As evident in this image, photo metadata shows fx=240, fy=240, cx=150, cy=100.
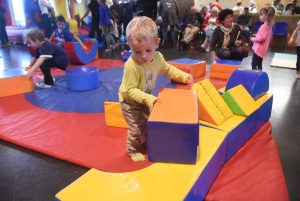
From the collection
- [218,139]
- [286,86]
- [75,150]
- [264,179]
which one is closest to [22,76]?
[75,150]

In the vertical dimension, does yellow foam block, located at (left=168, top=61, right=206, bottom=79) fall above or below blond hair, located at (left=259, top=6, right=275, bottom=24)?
below

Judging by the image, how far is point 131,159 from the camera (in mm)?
1808

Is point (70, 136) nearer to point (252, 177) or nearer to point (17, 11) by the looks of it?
point (252, 177)

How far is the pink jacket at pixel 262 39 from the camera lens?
12.6 feet

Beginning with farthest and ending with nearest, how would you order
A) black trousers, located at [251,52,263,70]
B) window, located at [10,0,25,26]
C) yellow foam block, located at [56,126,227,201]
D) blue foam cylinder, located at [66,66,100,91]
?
window, located at [10,0,25,26]
black trousers, located at [251,52,263,70]
blue foam cylinder, located at [66,66,100,91]
yellow foam block, located at [56,126,227,201]

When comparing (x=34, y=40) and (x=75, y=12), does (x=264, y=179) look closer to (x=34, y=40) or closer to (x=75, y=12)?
(x=34, y=40)

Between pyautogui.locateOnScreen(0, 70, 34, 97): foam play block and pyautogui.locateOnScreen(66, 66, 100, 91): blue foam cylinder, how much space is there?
0.56 metres

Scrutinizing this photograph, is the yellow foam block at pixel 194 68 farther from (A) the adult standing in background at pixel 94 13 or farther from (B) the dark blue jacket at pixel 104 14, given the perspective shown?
(A) the adult standing in background at pixel 94 13

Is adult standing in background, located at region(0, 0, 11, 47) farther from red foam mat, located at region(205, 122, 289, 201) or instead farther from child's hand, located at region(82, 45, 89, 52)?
red foam mat, located at region(205, 122, 289, 201)

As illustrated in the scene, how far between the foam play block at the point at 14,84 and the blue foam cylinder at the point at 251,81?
8.95ft

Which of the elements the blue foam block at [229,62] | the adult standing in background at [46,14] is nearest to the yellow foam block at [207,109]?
the blue foam block at [229,62]

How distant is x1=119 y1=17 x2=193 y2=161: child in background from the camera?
1464mm

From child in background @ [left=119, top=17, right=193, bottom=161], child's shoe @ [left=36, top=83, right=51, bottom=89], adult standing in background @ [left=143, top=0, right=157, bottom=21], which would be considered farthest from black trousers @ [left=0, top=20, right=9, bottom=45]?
child in background @ [left=119, top=17, right=193, bottom=161]

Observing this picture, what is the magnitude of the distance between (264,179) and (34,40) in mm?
3385
